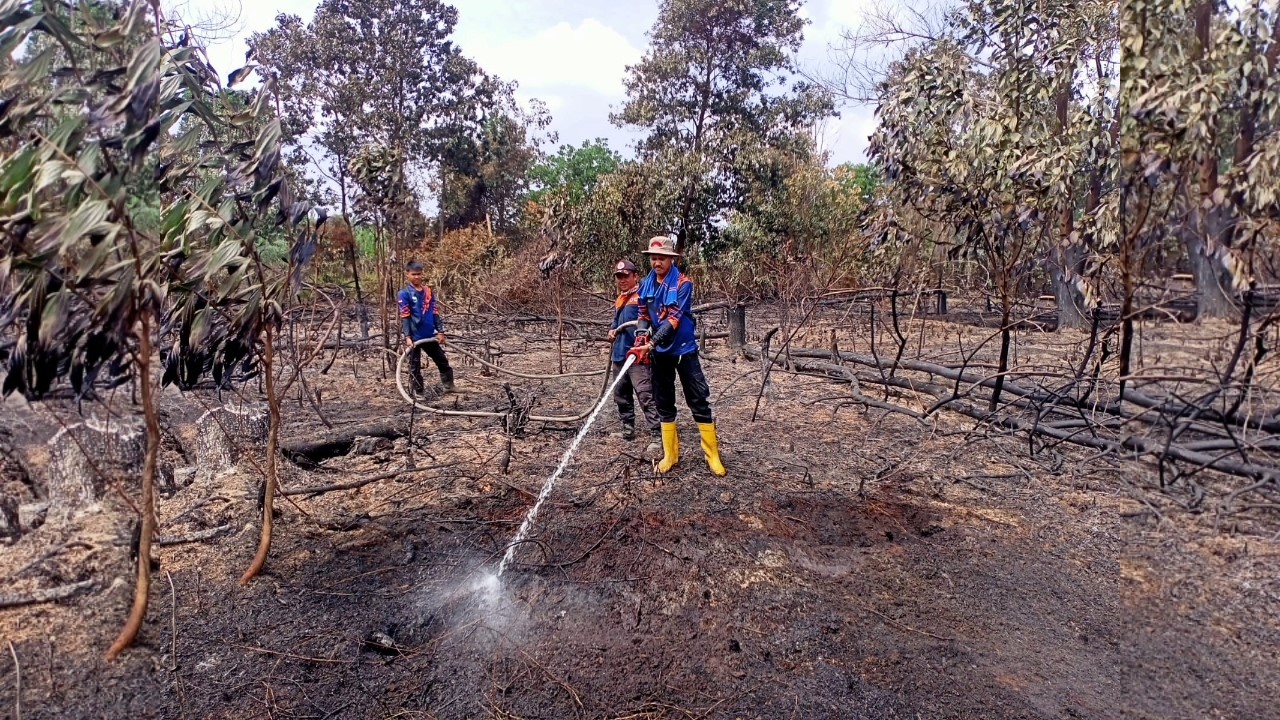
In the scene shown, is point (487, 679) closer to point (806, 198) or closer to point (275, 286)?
point (275, 286)

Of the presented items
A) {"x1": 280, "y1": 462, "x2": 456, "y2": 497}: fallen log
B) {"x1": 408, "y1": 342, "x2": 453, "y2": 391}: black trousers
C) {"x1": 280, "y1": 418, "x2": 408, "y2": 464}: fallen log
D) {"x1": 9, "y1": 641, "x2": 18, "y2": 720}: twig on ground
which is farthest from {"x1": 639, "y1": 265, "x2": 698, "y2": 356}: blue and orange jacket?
{"x1": 9, "y1": 641, "x2": 18, "y2": 720}: twig on ground

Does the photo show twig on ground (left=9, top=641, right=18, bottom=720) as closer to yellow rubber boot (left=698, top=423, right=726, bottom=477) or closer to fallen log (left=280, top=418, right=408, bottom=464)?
fallen log (left=280, top=418, right=408, bottom=464)

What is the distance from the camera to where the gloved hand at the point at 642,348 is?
5215 mm

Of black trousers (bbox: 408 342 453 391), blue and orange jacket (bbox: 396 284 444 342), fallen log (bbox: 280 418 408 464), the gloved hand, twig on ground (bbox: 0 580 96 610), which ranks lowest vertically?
twig on ground (bbox: 0 580 96 610)

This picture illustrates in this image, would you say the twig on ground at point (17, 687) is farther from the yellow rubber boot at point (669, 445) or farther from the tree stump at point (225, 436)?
the yellow rubber boot at point (669, 445)

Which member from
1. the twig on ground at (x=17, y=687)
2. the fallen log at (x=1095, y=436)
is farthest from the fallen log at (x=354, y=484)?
the fallen log at (x=1095, y=436)

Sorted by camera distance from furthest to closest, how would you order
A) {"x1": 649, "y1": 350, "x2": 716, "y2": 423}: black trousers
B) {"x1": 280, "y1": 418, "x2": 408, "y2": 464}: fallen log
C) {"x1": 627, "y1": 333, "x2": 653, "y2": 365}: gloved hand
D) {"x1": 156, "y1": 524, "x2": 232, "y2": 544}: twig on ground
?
{"x1": 280, "y1": 418, "x2": 408, "y2": 464}: fallen log → {"x1": 649, "y1": 350, "x2": 716, "y2": 423}: black trousers → {"x1": 627, "y1": 333, "x2": 653, "y2": 365}: gloved hand → {"x1": 156, "y1": 524, "x2": 232, "y2": 544}: twig on ground

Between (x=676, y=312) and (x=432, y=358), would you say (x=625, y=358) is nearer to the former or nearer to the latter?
(x=676, y=312)

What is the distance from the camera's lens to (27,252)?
220 centimetres

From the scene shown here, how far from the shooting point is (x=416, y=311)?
7836 mm

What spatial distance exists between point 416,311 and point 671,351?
362 centimetres

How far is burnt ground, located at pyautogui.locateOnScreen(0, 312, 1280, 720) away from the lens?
2.90 metres

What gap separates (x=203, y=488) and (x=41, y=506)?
2.64 feet

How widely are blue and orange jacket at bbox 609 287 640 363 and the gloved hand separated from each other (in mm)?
712
